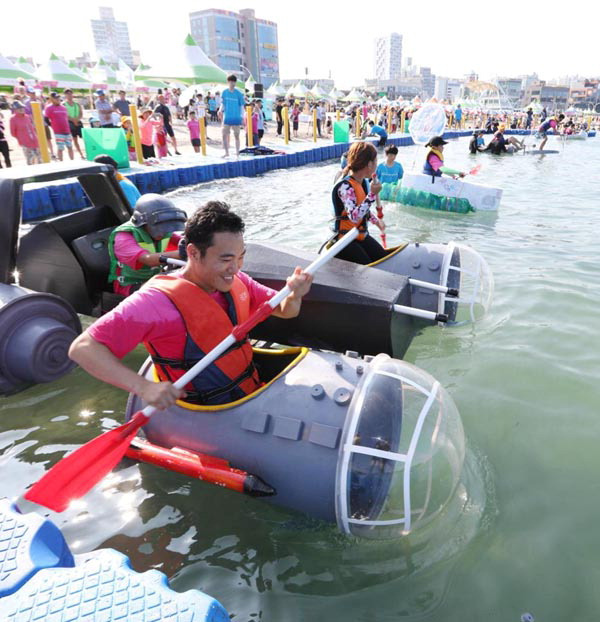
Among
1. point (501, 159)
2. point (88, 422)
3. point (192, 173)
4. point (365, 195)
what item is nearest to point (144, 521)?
point (88, 422)

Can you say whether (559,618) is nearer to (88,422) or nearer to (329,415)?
(329,415)

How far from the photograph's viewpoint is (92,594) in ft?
4.30

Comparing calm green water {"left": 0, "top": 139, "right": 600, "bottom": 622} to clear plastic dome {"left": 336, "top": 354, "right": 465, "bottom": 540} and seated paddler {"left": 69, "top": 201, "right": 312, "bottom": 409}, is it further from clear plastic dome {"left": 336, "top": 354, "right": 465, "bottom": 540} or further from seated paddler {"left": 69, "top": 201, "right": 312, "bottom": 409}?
seated paddler {"left": 69, "top": 201, "right": 312, "bottom": 409}

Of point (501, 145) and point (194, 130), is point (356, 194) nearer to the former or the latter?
point (194, 130)

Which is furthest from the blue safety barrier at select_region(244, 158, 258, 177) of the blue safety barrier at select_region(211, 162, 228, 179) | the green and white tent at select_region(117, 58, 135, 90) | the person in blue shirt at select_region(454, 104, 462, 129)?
the person in blue shirt at select_region(454, 104, 462, 129)

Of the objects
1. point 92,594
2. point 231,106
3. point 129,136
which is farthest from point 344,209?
point 129,136

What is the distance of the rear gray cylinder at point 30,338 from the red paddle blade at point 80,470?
67.5 inches

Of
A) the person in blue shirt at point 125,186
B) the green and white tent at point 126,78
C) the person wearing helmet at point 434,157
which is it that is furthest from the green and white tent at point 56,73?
the person in blue shirt at point 125,186

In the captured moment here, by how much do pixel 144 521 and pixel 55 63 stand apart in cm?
3133

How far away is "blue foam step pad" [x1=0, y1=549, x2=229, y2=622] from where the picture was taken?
1.24 metres

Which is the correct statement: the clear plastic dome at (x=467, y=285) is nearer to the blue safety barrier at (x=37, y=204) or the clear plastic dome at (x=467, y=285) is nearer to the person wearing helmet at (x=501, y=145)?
the blue safety barrier at (x=37, y=204)

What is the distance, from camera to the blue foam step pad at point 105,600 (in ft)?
4.08

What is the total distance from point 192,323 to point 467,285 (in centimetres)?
345

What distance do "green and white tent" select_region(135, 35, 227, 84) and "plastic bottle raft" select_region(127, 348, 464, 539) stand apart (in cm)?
2123
